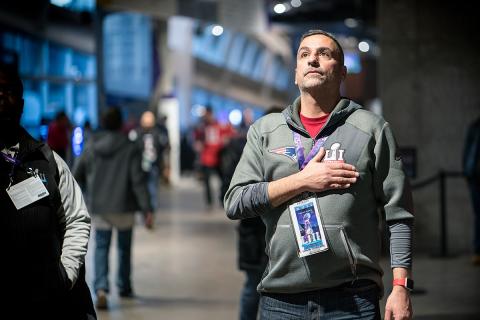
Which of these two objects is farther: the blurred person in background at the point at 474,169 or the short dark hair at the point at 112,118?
the blurred person in background at the point at 474,169

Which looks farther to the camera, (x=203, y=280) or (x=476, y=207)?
(x=476, y=207)

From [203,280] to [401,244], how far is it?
6.93m

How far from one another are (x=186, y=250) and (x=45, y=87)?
41.1ft

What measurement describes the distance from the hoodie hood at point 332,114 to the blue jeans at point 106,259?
5383 mm

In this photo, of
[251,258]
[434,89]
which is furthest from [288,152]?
[434,89]

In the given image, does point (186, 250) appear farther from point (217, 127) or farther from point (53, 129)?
point (217, 127)

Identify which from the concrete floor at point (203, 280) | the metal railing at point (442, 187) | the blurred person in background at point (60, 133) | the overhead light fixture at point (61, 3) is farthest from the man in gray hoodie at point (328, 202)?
the overhead light fixture at point (61, 3)

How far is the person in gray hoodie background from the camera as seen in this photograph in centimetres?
914

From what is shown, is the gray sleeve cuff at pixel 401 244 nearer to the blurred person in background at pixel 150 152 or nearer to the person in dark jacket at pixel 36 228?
the person in dark jacket at pixel 36 228

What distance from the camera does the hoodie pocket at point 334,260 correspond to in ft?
→ 12.5

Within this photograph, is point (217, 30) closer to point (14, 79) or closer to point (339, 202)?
point (14, 79)

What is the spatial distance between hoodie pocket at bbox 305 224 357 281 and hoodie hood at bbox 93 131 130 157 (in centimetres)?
564

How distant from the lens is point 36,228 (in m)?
3.83

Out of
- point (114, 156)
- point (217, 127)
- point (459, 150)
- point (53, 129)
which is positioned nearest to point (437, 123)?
point (459, 150)
